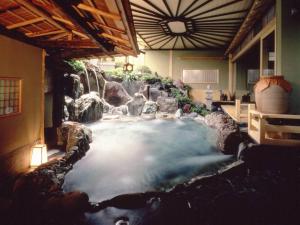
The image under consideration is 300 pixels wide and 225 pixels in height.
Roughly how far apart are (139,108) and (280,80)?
508 inches

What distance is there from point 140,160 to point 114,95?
459 inches

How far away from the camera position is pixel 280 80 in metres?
6.32

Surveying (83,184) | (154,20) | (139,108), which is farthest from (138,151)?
(139,108)

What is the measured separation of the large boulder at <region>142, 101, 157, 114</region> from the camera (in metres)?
18.2

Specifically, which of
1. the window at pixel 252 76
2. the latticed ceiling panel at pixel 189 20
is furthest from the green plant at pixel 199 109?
the latticed ceiling panel at pixel 189 20

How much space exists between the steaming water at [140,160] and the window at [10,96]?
2363 mm

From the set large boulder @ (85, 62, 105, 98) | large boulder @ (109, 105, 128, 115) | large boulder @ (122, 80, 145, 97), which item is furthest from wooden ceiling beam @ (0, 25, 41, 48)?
large boulder @ (122, 80, 145, 97)

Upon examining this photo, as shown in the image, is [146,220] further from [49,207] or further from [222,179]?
[222,179]

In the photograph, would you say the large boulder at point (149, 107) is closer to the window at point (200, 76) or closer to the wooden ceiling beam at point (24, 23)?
the window at point (200, 76)

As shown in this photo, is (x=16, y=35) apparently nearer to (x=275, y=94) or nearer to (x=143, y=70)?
(x=275, y=94)

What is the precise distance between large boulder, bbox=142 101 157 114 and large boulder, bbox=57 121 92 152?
890cm

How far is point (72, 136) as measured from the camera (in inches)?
336

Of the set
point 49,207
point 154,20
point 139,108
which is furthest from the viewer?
point 139,108

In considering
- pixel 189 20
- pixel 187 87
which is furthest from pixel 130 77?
pixel 189 20
